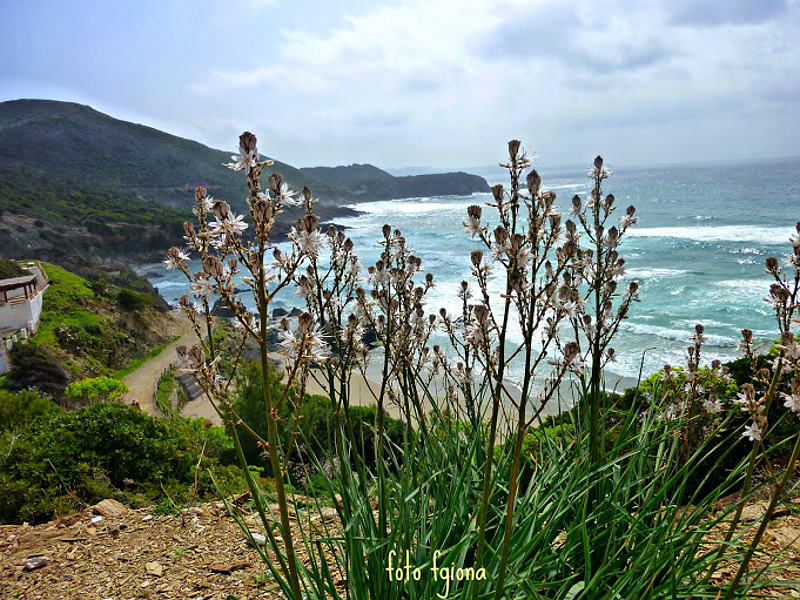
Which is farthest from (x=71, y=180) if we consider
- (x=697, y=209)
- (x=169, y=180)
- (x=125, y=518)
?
(x=125, y=518)

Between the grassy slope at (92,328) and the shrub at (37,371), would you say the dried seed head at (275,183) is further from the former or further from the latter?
the grassy slope at (92,328)

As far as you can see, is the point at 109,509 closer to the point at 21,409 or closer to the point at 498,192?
the point at 498,192

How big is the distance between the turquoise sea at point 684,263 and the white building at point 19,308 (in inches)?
719

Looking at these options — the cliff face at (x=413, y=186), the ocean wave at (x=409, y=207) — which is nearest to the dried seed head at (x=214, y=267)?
the ocean wave at (x=409, y=207)

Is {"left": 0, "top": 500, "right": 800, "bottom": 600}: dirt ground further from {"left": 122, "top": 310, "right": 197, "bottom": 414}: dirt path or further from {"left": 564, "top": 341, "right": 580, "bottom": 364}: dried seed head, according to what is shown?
{"left": 122, "top": 310, "right": 197, "bottom": 414}: dirt path

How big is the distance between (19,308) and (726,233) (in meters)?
53.8

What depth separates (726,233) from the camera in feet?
154

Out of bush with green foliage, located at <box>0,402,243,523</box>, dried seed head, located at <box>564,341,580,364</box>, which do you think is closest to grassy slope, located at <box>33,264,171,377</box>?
bush with green foliage, located at <box>0,402,243,523</box>

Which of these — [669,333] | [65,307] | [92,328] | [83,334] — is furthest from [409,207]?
[669,333]

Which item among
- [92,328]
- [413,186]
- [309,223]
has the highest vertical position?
[413,186]

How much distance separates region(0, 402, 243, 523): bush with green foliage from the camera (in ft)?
16.5

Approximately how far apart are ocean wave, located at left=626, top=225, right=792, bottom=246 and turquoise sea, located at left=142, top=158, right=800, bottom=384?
0.25 feet

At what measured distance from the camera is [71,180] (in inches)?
3703

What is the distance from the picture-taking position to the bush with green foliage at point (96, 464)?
502 cm
